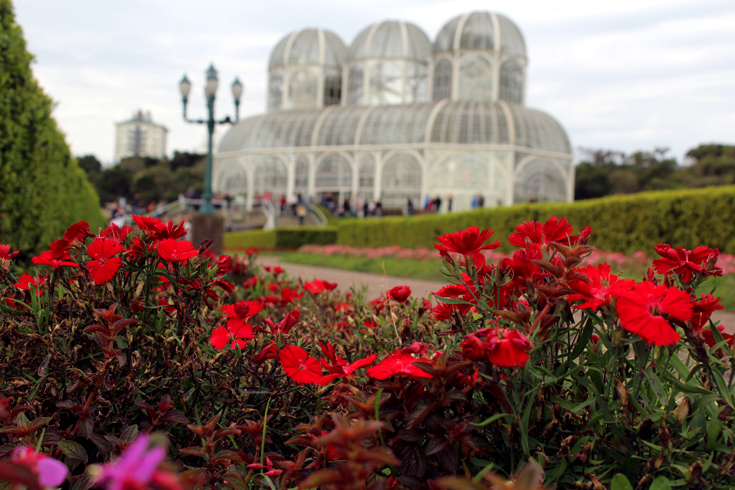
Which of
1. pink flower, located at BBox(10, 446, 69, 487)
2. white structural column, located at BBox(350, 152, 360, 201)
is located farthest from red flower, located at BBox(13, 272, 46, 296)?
white structural column, located at BBox(350, 152, 360, 201)

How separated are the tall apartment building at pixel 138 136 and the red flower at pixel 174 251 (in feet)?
530

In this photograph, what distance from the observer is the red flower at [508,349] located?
3.22ft

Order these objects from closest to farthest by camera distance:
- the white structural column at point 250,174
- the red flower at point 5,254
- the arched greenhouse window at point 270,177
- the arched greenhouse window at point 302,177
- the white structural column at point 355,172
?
the red flower at point 5,254 → the white structural column at point 355,172 → the arched greenhouse window at point 302,177 → the arched greenhouse window at point 270,177 → the white structural column at point 250,174

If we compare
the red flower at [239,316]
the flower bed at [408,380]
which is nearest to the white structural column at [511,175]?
the flower bed at [408,380]

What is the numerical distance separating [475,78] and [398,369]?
3660cm

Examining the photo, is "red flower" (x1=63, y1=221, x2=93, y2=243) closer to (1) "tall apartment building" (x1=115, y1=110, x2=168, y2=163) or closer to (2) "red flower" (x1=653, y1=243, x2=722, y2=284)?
(2) "red flower" (x1=653, y1=243, x2=722, y2=284)

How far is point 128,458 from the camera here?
46cm

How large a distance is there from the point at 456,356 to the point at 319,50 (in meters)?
40.9

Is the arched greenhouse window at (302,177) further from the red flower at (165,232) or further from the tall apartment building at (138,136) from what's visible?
the tall apartment building at (138,136)

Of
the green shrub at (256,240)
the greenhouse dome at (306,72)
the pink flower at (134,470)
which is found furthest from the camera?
the greenhouse dome at (306,72)

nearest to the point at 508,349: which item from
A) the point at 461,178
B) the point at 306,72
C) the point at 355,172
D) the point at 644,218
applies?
the point at 644,218

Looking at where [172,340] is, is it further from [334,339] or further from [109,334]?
[334,339]

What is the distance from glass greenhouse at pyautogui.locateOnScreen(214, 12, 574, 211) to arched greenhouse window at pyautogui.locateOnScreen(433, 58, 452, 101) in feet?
0.20

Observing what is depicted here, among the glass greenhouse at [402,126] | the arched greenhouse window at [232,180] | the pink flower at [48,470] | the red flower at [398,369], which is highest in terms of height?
the glass greenhouse at [402,126]
